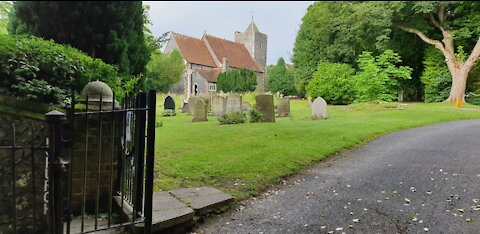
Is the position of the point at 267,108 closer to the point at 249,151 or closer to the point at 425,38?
the point at 249,151

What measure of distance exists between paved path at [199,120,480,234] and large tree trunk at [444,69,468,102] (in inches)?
290

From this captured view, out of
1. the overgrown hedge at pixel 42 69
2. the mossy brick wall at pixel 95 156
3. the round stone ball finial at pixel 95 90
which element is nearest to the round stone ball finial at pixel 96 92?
the round stone ball finial at pixel 95 90

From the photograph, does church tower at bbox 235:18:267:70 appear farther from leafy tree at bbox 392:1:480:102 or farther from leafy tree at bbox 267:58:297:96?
leafy tree at bbox 392:1:480:102

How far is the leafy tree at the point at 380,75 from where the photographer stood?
17.4 metres

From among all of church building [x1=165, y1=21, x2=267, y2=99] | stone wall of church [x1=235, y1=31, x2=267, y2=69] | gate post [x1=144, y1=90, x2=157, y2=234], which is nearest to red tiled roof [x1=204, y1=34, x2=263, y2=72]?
church building [x1=165, y1=21, x2=267, y2=99]

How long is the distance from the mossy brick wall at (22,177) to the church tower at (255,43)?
A: 171 ft

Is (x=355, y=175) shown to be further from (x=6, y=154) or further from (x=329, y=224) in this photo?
(x=6, y=154)

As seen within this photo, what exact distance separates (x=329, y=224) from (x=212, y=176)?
2.31m

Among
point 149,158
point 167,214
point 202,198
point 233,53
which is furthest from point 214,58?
point 149,158

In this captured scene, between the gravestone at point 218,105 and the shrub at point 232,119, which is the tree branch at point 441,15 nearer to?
the shrub at point 232,119

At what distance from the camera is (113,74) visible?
4.59 m

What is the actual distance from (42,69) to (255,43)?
52.7 m

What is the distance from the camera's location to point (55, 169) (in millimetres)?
2512

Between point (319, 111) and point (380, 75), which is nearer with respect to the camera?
point (319, 111)
